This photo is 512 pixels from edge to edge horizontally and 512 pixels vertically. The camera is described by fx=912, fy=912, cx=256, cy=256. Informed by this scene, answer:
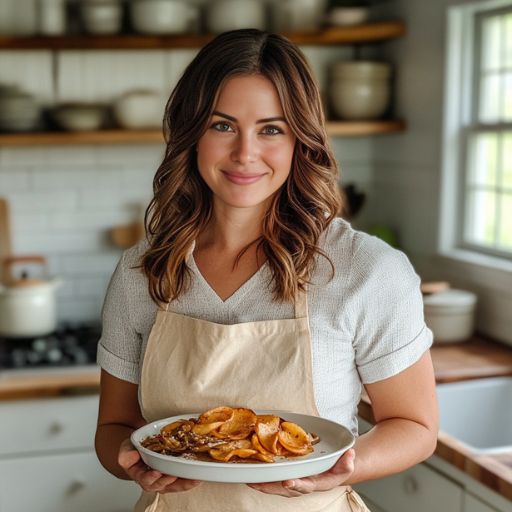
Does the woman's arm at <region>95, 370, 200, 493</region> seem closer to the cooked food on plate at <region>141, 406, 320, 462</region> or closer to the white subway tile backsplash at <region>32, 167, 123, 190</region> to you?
the cooked food on plate at <region>141, 406, 320, 462</region>

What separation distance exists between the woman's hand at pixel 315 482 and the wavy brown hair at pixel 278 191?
0.36 m

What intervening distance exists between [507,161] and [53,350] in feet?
5.95

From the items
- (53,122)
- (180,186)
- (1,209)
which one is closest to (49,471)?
(1,209)

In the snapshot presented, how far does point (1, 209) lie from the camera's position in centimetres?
383

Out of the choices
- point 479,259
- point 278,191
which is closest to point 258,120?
point 278,191

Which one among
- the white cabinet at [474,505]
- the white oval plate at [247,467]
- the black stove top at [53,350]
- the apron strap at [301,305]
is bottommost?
the white cabinet at [474,505]

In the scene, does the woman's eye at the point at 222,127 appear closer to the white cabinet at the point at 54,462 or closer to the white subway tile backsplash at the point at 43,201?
the white cabinet at the point at 54,462

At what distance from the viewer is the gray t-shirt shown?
1.72 meters

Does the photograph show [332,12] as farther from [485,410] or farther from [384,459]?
[384,459]

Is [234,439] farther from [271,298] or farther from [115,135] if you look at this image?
[115,135]

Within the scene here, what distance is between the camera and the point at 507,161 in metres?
3.33

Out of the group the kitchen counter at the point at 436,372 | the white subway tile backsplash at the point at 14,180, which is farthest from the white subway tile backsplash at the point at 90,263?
the kitchen counter at the point at 436,372

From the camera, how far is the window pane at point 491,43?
3.32 m

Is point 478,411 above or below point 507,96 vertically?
below
